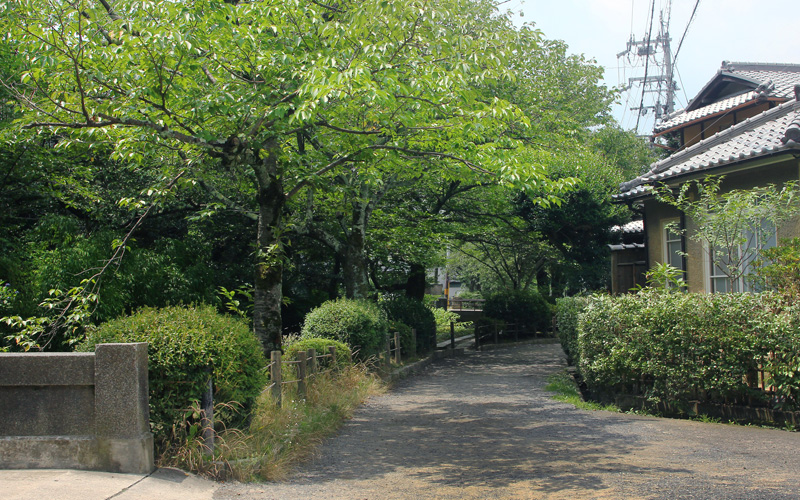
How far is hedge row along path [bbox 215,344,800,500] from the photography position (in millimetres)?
5859

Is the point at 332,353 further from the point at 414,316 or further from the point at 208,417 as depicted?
the point at 414,316

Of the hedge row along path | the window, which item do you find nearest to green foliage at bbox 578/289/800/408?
the hedge row along path

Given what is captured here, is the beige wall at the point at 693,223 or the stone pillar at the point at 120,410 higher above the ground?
the beige wall at the point at 693,223

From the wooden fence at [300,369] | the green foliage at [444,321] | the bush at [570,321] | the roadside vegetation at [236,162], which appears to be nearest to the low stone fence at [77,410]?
the roadside vegetation at [236,162]

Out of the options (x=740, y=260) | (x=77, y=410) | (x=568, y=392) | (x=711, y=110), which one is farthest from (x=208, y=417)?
(x=711, y=110)

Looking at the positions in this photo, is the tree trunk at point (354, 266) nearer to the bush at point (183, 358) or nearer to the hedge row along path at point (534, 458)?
the hedge row along path at point (534, 458)

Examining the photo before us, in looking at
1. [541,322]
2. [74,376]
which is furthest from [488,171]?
[541,322]

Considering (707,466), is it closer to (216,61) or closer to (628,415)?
(628,415)

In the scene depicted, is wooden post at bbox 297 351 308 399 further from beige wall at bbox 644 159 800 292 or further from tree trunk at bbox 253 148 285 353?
beige wall at bbox 644 159 800 292

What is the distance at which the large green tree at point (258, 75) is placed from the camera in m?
7.71

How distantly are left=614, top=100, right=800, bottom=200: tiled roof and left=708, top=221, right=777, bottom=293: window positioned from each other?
1441mm

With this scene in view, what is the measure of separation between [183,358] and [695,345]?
7009 millimetres

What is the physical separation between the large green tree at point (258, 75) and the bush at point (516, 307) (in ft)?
57.0

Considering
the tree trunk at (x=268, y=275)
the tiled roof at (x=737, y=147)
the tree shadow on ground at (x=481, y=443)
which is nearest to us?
the tree shadow on ground at (x=481, y=443)
